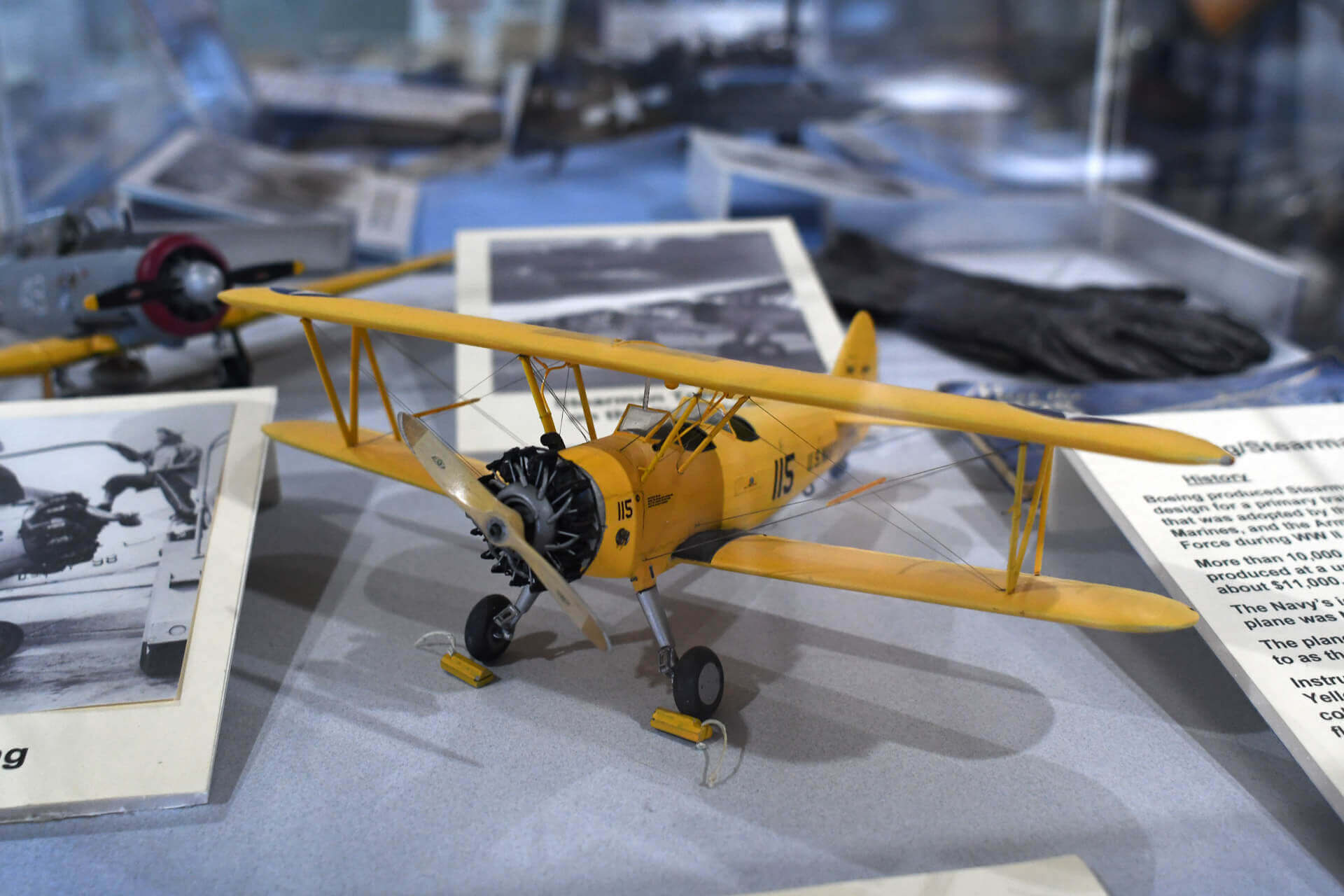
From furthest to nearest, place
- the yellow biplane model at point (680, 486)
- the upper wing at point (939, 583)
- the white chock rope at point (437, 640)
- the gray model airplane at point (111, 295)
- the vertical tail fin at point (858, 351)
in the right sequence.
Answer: the gray model airplane at point (111, 295), the vertical tail fin at point (858, 351), the white chock rope at point (437, 640), the upper wing at point (939, 583), the yellow biplane model at point (680, 486)

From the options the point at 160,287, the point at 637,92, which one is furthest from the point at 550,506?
the point at 637,92

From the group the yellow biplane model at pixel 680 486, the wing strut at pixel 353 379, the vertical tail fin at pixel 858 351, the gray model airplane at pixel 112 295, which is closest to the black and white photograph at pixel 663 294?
the vertical tail fin at pixel 858 351

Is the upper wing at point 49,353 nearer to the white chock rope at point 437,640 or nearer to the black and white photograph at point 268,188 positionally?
the black and white photograph at point 268,188

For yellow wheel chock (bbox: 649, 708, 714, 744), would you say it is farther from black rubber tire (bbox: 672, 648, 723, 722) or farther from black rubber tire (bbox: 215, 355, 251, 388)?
black rubber tire (bbox: 215, 355, 251, 388)

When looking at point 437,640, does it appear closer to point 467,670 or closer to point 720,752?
point 467,670

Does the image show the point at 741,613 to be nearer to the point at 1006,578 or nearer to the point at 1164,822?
the point at 1006,578

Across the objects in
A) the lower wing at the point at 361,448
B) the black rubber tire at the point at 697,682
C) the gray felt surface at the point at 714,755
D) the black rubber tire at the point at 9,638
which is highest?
the lower wing at the point at 361,448

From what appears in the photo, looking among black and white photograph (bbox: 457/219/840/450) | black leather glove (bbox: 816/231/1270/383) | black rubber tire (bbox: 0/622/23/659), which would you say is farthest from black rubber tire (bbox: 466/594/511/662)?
black leather glove (bbox: 816/231/1270/383)
